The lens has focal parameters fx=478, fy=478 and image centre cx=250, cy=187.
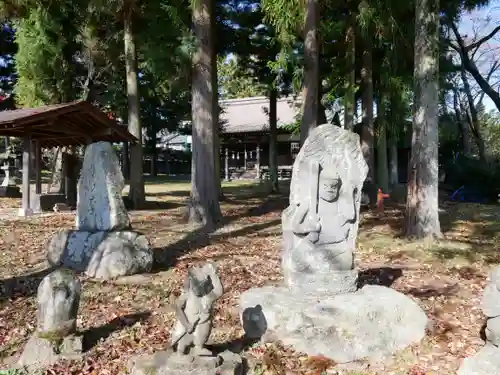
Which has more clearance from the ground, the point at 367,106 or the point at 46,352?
the point at 367,106

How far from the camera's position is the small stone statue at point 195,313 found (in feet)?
13.2

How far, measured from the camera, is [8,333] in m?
5.25

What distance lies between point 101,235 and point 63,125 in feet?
27.6

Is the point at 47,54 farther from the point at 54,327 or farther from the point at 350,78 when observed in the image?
the point at 54,327

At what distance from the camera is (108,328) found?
542 centimetres

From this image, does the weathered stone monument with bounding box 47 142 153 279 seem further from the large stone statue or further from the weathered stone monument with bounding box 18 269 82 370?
the large stone statue

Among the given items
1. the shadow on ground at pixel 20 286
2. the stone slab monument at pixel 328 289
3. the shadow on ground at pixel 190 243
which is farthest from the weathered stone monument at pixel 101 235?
the stone slab monument at pixel 328 289

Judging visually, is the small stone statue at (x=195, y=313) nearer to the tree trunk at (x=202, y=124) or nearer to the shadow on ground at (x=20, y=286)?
the shadow on ground at (x=20, y=286)

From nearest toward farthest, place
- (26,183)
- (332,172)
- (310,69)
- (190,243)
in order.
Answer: (332,172)
(190,243)
(310,69)
(26,183)

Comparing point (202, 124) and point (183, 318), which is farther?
point (202, 124)

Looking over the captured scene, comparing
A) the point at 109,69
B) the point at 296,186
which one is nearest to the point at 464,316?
the point at 296,186

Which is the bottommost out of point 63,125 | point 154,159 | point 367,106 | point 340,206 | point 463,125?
point 340,206

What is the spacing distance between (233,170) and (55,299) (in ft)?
102

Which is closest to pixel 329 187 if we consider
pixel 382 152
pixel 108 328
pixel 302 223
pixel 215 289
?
pixel 302 223
